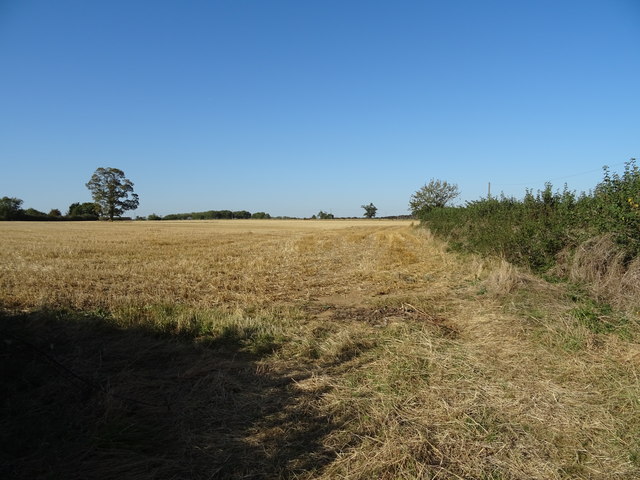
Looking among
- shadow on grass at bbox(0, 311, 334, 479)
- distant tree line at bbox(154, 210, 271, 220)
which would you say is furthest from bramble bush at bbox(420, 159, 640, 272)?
distant tree line at bbox(154, 210, 271, 220)

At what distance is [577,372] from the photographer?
4141 millimetres

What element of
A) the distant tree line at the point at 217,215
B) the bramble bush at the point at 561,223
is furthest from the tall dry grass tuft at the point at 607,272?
the distant tree line at the point at 217,215

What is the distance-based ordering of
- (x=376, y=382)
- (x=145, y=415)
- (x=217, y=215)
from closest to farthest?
(x=145, y=415) < (x=376, y=382) < (x=217, y=215)

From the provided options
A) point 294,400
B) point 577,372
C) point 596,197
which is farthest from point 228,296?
point 596,197

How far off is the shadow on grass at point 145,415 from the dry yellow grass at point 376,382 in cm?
2

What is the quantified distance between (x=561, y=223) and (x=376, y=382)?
7286 mm

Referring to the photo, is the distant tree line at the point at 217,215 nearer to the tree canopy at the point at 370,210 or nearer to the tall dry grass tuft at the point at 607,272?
the tree canopy at the point at 370,210

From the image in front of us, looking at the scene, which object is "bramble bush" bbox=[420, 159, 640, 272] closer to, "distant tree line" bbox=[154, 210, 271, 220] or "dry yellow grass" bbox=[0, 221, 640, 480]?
"dry yellow grass" bbox=[0, 221, 640, 480]

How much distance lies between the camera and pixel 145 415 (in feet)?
10.7

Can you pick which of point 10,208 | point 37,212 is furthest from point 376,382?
point 37,212

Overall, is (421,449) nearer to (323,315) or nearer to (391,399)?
(391,399)

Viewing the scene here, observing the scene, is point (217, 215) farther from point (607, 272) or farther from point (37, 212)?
point (607, 272)

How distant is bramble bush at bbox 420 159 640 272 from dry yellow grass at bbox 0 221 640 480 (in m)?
1.40

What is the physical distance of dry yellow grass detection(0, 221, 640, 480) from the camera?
272 cm
